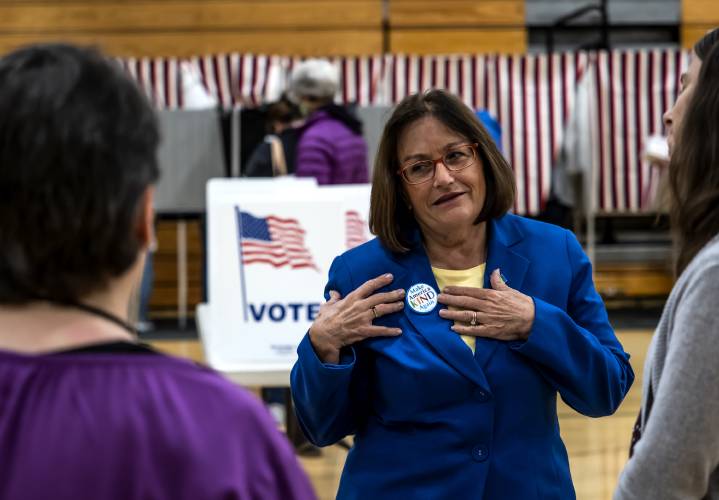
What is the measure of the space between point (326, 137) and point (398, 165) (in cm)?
266

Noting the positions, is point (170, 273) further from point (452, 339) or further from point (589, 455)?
point (452, 339)

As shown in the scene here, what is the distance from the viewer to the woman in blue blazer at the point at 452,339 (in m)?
1.84

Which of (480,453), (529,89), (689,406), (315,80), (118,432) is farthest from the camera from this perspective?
(529,89)

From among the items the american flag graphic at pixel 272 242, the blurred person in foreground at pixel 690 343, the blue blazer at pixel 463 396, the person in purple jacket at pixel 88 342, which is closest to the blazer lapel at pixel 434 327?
the blue blazer at pixel 463 396

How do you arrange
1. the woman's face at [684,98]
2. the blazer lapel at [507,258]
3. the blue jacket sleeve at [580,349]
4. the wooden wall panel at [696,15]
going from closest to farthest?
the woman's face at [684,98], the blue jacket sleeve at [580,349], the blazer lapel at [507,258], the wooden wall panel at [696,15]

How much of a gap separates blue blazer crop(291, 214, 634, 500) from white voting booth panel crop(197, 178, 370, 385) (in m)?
1.30

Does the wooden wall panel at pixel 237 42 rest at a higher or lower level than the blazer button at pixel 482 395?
higher

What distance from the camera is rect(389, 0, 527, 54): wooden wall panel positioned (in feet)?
29.1

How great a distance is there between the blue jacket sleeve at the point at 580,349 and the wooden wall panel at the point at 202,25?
23.1 ft

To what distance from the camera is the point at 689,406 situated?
1209 mm

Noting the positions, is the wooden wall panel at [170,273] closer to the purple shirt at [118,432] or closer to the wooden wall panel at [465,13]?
the wooden wall panel at [465,13]

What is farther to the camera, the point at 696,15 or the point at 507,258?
the point at 696,15

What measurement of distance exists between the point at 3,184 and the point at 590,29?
885 cm

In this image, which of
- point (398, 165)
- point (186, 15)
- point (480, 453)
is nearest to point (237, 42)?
point (186, 15)
